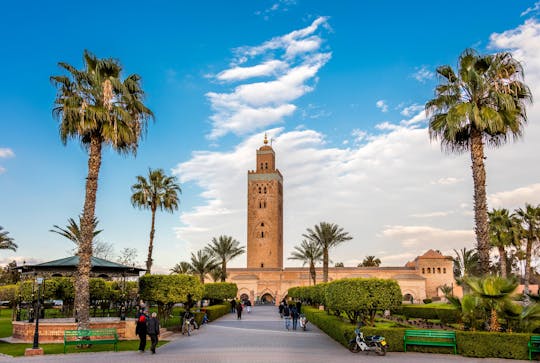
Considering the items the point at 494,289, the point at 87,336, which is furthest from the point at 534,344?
the point at 87,336

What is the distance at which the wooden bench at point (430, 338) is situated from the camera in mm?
14969

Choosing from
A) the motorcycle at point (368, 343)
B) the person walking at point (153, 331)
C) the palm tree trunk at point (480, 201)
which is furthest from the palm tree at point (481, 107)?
the person walking at point (153, 331)

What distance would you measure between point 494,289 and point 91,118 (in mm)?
14831

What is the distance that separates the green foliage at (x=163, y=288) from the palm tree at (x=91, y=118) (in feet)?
21.4

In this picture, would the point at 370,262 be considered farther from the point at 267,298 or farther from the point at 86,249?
the point at 86,249

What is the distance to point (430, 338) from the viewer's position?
15.3m

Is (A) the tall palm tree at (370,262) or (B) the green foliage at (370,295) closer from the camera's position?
(B) the green foliage at (370,295)

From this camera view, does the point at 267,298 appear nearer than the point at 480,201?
No

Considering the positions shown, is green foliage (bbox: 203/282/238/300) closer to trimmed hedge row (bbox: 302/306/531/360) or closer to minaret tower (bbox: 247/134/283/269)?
trimmed hedge row (bbox: 302/306/531/360)

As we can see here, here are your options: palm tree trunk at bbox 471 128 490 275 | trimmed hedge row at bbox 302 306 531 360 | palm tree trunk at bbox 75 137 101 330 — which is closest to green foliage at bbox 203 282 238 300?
palm tree trunk at bbox 75 137 101 330

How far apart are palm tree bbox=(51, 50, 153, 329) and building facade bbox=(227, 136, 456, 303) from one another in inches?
1835

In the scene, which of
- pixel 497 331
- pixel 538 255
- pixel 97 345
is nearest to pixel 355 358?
pixel 497 331

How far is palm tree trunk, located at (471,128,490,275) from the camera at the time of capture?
1825cm

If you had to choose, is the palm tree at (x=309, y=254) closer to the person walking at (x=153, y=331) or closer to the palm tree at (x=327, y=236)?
the palm tree at (x=327, y=236)
